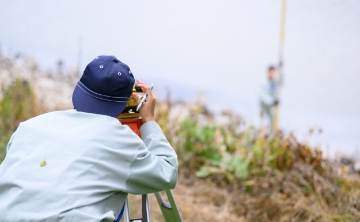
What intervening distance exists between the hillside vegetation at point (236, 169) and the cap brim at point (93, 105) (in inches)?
96.0

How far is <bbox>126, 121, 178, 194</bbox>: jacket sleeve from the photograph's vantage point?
6.58 ft

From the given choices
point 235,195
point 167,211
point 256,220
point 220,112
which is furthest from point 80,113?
point 220,112

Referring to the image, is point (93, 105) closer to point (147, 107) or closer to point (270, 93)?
point (147, 107)

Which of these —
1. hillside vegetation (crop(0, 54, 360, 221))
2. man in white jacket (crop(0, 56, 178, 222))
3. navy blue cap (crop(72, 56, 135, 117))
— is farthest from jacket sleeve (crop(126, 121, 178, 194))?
hillside vegetation (crop(0, 54, 360, 221))

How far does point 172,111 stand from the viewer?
623 cm

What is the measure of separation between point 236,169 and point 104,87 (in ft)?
11.0

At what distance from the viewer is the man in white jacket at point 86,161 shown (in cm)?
187

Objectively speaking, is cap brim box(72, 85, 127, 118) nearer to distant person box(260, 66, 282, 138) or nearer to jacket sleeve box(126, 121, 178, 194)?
jacket sleeve box(126, 121, 178, 194)

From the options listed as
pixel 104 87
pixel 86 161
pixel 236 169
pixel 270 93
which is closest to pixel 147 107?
pixel 104 87

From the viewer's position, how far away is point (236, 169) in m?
5.23

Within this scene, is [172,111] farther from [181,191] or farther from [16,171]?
[16,171]

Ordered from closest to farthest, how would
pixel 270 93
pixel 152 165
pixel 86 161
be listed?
pixel 86 161
pixel 152 165
pixel 270 93

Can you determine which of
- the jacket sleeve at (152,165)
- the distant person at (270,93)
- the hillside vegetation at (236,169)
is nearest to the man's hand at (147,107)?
the jacket sleeve at (152,165)

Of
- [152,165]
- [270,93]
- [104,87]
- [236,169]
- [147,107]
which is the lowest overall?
[270,93]
